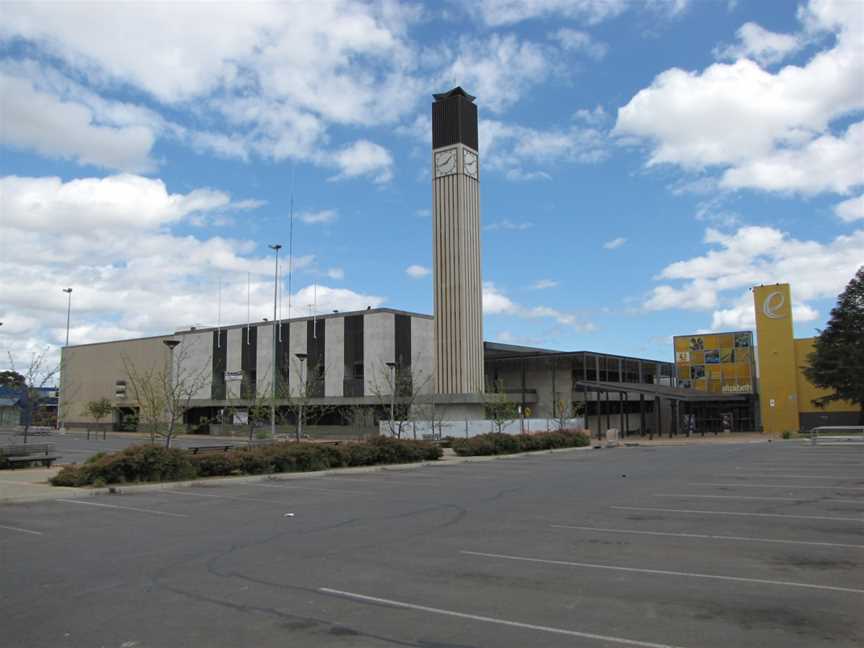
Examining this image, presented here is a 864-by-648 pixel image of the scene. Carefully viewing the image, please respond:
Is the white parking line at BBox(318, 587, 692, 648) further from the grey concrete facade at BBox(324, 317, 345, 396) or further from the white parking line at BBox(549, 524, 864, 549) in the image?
the grey concrete facade at BBox(324, 317, 345, 396)

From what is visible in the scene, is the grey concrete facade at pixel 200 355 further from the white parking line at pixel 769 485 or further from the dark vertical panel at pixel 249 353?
the white parking line at pixel 769 485

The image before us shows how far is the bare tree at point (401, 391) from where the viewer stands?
46.7m

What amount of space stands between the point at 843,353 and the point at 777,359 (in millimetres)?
7630

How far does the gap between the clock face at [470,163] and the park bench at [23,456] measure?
105 feet

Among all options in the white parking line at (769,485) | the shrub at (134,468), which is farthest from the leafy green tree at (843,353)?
the shrub at (134,468)

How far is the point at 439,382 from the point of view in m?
51.5

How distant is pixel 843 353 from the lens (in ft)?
184

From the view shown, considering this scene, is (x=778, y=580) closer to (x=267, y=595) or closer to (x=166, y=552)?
(x=267, y=595)

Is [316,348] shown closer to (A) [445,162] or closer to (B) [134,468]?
(A) [445,162]

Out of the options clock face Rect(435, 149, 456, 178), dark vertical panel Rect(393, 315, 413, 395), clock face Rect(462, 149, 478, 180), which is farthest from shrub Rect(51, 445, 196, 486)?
dark vertical panel Rect(393, 315, 413, 395)

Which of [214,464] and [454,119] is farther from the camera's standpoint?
[454,119]

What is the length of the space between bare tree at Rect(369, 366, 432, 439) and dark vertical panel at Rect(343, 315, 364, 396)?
196cm

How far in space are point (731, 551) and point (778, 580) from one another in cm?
173

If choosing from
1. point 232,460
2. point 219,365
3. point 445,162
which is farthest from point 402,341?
point 232,460
